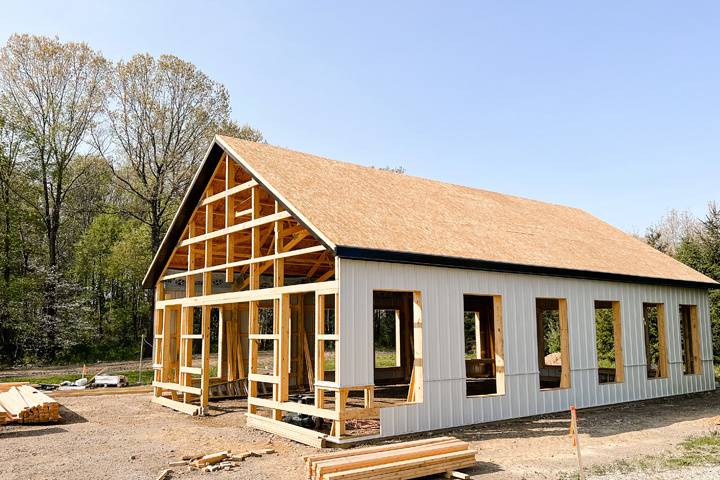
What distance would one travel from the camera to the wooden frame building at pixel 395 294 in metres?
10.8

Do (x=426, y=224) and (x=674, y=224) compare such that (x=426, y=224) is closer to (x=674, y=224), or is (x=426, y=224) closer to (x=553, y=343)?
(x=553, y=343)

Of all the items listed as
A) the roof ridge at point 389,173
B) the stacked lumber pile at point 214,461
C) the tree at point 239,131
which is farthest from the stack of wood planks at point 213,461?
the tree at point 239,131

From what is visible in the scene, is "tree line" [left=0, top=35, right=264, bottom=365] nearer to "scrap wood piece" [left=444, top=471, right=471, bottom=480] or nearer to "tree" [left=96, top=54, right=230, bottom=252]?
"tree" [left=96, top=54, right=230, bottom=252]

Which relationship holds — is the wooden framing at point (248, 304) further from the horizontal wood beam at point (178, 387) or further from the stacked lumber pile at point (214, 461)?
the stacked lumber pile at point (214, 461)

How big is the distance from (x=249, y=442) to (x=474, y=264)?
5639 millimetres

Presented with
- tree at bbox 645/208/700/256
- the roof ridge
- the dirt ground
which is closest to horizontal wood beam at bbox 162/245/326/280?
the roof ridge

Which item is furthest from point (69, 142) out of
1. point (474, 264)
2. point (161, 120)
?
point (474, 264)

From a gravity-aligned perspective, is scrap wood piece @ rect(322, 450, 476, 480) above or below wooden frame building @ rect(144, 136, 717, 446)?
below

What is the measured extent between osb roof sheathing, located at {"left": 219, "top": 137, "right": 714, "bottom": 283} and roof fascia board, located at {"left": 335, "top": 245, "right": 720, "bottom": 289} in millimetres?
116

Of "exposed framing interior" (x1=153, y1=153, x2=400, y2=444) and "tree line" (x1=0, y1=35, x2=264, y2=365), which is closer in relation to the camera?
"exposed framing interior" (x1=153, y1=153, x2=400, y2=444)

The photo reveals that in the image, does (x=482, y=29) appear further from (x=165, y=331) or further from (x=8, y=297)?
(x=8, y=297)

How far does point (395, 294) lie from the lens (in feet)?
66.2

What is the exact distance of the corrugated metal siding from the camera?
10.5 m

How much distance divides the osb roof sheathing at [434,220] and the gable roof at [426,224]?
1.4 inches
